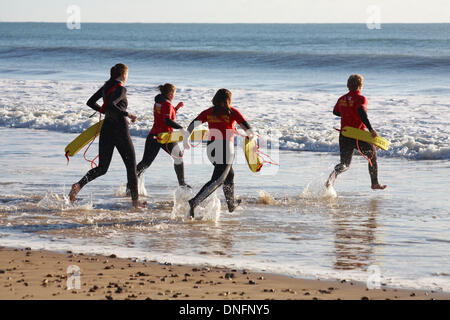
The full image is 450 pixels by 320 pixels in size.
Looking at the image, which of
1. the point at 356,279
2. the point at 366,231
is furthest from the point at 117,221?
the point at 356,279

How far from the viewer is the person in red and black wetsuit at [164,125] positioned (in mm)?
8555

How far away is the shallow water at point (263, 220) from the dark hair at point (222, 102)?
1087mm

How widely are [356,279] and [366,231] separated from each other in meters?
1.91

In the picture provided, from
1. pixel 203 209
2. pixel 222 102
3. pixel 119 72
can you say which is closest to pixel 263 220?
pixel 203 209

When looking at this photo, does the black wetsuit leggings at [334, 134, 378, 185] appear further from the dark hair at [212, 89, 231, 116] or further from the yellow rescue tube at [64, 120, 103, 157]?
the yellow rescue tube at [64, 120, 103, 157]

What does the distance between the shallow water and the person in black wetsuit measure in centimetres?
44

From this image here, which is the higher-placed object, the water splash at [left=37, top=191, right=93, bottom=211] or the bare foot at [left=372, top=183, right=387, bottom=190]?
the bare foot at [left=372, top=183, right=387, bottom=190]

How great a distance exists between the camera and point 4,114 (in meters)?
19.1

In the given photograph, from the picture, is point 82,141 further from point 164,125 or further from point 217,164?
point 217,164

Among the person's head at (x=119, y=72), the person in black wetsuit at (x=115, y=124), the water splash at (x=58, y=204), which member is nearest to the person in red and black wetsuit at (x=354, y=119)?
the person in black wetsuit at (x=115, y=124)

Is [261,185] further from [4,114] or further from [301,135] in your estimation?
[4,114]

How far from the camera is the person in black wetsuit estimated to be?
26.5ft

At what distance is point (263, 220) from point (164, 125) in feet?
5.91

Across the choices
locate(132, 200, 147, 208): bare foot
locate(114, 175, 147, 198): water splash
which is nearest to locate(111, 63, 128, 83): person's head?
locate(132, 200, 147, 208): bare foot
